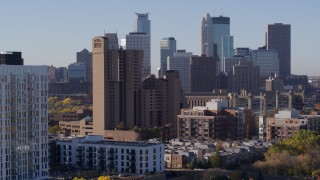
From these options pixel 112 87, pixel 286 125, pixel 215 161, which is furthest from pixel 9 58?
pixel 286 125

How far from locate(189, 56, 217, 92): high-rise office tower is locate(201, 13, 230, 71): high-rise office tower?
4281 centimetres

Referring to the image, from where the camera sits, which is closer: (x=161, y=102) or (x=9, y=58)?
(x=9, y=58)

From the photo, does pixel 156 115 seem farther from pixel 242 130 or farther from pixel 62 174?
pixel 62 174

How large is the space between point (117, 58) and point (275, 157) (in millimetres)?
19534

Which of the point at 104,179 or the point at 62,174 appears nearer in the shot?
the point at 104,179

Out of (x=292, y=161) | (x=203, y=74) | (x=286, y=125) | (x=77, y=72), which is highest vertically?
(x=77, y=72)

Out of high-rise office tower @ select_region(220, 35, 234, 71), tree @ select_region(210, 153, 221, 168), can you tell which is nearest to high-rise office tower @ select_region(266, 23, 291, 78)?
high-rise office tower @ select_region(220, 35, 234, 71)

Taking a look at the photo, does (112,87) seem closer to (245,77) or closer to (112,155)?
(112,155)

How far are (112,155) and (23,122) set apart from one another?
6.33 meters

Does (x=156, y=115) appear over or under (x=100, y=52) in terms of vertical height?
under

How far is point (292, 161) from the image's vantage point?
4016 cm

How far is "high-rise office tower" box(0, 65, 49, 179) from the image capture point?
32125mm

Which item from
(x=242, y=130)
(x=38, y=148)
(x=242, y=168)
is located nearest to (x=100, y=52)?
(x=242, y=130)

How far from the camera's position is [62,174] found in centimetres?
3653
